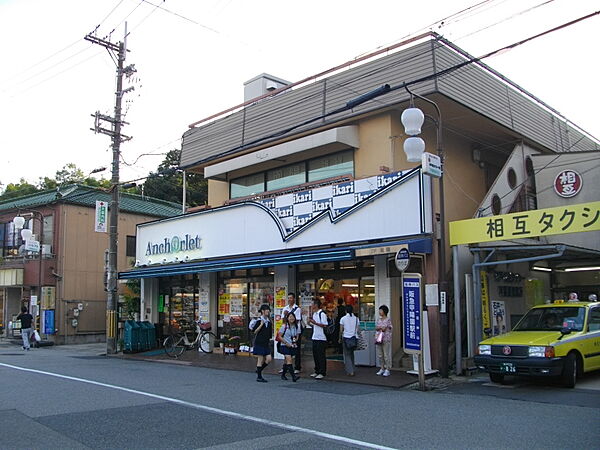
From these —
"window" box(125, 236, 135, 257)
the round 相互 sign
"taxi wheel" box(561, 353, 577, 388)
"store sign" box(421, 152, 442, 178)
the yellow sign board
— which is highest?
"store sign" box(421, 152, 442, 178)

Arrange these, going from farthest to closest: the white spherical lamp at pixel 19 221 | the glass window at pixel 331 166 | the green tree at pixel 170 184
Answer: the green tree at pixel 170 184
the white spherical lamp at pixel 19 221
the glass window at pixel 331 166

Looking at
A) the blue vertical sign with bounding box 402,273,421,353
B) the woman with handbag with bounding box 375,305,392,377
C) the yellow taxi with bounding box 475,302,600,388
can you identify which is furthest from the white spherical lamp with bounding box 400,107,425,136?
the yellow taxi with bounding box 475,302,600,388

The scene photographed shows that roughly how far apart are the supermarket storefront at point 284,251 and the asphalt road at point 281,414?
3.63 meters

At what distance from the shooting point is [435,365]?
13438 mm

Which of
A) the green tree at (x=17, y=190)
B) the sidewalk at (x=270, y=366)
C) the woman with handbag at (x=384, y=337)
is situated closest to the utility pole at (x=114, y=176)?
the sidewalk at (x=270, y=366)

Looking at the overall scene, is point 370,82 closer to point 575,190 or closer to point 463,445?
point 575,190

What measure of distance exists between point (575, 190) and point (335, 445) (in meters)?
13.8

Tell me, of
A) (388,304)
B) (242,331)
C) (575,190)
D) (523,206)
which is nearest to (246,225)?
(242,331)

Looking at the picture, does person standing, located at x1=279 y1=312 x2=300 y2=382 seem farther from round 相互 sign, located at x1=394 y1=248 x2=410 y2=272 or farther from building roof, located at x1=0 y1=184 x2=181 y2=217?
building roof, located at x1=0 y1=184 x2=181 y2=217

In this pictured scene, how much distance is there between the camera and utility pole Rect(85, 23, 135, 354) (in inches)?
816

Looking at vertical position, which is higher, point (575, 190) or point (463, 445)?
point (575, 190)

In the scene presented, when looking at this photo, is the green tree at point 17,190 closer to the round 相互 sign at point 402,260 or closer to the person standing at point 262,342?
the person standing at point 262,342

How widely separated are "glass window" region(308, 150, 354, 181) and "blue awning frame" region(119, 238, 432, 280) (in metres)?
3.13

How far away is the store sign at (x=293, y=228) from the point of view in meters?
14.2
